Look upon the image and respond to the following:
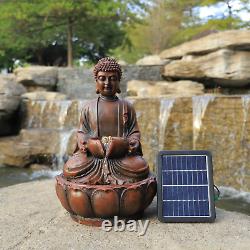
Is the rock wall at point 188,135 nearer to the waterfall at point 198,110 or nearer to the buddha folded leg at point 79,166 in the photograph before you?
the waterfall at point 198,110

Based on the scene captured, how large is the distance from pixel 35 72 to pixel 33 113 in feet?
11.2

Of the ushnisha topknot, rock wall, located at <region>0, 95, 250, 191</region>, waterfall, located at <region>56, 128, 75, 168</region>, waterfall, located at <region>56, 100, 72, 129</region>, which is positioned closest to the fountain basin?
the ushnisha topknot

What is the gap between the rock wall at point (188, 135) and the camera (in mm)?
7551

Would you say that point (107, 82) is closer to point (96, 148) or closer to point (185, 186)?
point (96, 148)

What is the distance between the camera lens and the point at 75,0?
47.9ft

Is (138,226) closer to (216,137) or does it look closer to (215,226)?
(215,226)

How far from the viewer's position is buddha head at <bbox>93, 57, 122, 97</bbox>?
12.7 feet

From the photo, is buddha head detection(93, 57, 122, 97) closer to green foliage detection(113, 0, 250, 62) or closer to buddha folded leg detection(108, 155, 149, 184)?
buddha folded leg detection(108, 155, 149, 184)

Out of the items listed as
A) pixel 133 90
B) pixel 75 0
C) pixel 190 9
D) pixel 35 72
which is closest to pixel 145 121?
pixel 133 90

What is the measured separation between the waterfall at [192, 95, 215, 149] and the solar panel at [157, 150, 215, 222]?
4.09 m

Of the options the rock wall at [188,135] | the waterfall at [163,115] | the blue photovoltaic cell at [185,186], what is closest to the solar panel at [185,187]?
the blue photovoltaic cell at [185,186]

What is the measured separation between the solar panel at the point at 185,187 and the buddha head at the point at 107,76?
3.01 ft

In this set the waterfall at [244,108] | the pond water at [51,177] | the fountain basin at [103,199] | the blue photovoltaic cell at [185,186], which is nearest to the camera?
the fountain basin at [103,199]

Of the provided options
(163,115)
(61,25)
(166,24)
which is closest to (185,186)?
(163,115)
